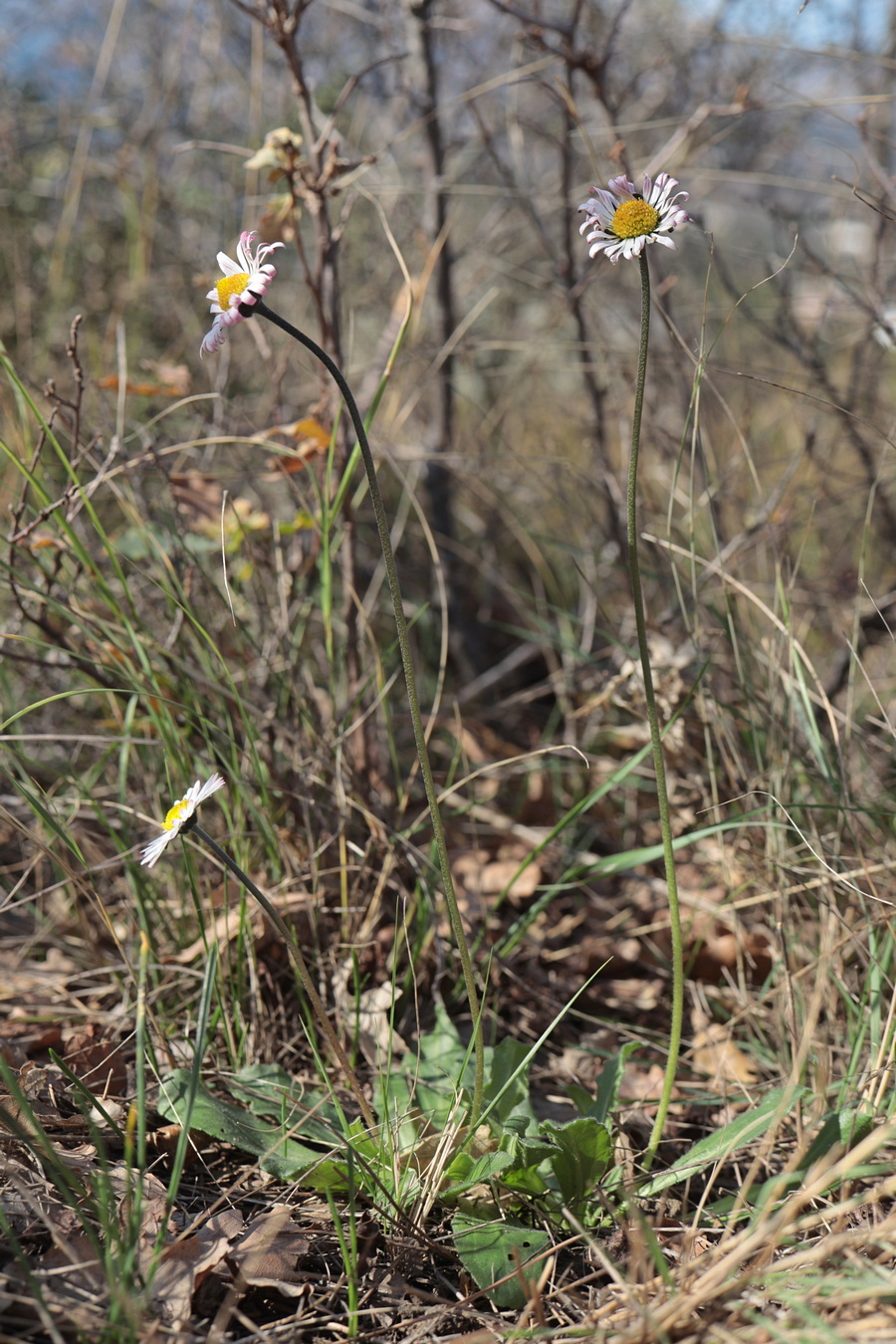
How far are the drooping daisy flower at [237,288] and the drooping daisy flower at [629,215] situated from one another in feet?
1.08

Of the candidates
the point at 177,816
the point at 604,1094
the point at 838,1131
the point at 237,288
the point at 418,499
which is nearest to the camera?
the point at 237,288

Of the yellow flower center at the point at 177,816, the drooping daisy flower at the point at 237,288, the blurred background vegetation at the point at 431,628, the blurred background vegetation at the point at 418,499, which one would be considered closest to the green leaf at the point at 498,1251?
the blurred background vegetation at the point at 431,628

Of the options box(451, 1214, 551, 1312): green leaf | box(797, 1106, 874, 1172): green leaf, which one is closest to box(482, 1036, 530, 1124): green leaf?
box(451, 1214, 551, 1312): green leaf

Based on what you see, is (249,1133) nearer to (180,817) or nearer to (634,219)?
(180,817)

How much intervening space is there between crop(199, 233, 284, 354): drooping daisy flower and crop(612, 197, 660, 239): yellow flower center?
0.36 m

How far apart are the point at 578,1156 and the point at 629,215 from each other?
108 centimetres

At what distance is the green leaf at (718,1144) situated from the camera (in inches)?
45.6

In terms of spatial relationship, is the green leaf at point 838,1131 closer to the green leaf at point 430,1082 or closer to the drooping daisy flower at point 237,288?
the green leaf at point 430,1082

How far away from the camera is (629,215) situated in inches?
39.3

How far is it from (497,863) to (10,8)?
471cm

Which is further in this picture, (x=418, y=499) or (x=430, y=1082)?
(x=418, y=499)

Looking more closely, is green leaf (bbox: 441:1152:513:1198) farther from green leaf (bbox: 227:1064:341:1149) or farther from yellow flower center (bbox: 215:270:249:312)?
yellow flower center (bbox: 215:270:249:312)

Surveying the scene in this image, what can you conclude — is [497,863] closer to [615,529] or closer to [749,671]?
[749,671]

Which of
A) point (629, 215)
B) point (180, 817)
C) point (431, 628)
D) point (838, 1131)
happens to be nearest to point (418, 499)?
point (431, 628)
